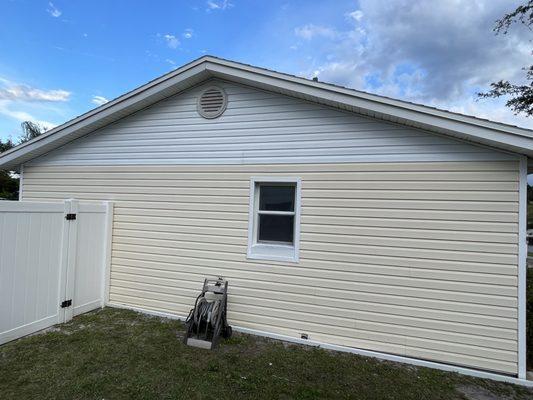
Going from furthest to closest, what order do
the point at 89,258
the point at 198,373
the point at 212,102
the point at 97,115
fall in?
the point at 97,115 → the point at 89,258 → the point at 212,102 → the point at 198,373

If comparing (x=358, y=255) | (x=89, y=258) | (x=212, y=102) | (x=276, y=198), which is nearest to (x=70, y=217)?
(x=89, y=258)

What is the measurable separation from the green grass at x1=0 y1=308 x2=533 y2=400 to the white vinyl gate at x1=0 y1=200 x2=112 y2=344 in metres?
0.40

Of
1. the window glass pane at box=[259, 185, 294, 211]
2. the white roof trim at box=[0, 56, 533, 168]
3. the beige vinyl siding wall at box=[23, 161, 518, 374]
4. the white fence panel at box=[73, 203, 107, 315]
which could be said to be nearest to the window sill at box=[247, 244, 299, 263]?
the beige vinyl siding wall at box=[23, 161, 518, 374]

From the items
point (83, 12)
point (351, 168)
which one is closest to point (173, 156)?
point (351, 168)

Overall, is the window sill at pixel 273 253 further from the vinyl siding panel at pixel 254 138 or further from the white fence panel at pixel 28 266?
the white fence panel at pixel 28 266

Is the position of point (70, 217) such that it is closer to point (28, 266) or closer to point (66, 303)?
point (28, 266)

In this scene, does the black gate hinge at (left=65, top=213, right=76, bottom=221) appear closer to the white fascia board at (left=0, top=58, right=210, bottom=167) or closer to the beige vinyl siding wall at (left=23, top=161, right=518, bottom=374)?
the beige vinyl siding wall at (left=23, top=161, right=518, bottom=374)

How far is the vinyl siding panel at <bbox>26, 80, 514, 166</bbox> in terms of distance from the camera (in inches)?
175

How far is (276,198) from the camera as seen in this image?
5152mm

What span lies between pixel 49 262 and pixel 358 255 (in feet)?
15.3

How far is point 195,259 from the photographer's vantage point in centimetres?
545

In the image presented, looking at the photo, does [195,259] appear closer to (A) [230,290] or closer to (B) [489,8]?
(A) [230,290]

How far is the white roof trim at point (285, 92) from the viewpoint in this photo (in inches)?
149

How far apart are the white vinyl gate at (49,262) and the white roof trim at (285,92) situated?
5.63 ft
